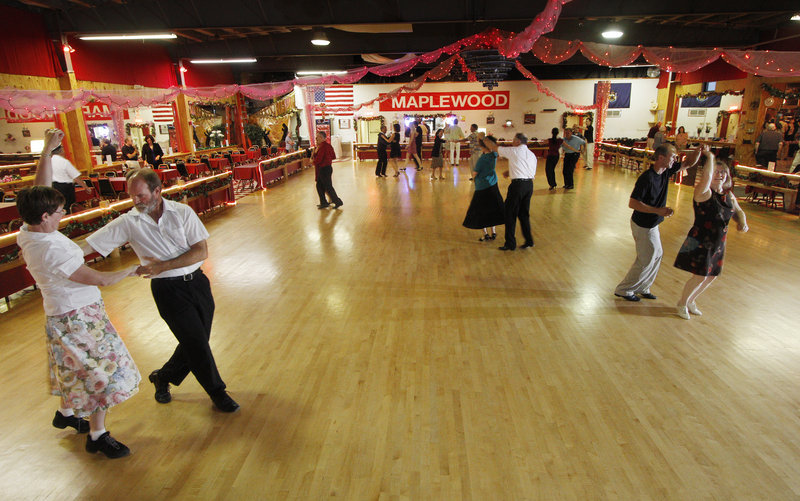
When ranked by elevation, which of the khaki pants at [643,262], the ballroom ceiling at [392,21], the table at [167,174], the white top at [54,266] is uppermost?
the ballroom ceiling at [392,21]

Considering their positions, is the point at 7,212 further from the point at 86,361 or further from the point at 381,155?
the point at 381,155

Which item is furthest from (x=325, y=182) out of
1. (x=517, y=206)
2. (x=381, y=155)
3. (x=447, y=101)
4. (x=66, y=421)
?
(x=447, y=101)

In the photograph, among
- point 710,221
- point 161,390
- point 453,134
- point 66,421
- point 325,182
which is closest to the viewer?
point 66,421

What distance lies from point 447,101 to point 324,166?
1198cm

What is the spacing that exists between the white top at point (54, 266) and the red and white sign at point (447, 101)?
1787cm

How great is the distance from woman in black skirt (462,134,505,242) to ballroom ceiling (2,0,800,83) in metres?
3.92

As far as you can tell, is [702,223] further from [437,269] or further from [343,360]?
[343,360]

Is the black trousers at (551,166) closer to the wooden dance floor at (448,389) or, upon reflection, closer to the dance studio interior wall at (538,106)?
the wooden dance floor at (448,389)

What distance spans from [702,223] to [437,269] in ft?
8.88

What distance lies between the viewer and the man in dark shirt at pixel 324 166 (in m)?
8.35

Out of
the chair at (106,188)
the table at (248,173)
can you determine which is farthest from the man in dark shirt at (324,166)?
the chair at (106,188)

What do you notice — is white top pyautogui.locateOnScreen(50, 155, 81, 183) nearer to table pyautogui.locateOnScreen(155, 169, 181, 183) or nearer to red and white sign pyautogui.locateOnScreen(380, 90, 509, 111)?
A: table pyautogui.locateOnScreen(155, 169, 181, 183)

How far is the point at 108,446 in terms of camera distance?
2482 mm

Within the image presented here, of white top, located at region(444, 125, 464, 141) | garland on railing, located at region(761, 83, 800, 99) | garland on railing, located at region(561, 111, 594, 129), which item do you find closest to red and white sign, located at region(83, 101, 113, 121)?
white top, located at region(444, 125, 464, 141)
